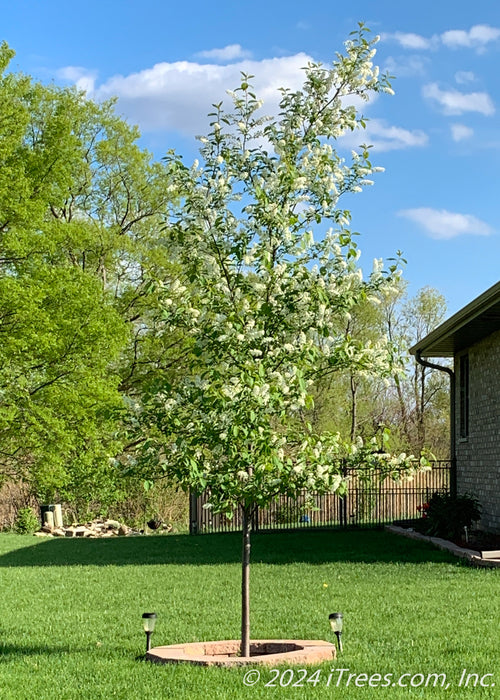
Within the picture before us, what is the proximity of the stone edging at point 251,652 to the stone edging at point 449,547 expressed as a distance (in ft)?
17.2

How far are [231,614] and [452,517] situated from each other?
23.5 feet

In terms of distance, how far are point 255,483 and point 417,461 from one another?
1338mm

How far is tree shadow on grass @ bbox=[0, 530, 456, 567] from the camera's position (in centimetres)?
1405

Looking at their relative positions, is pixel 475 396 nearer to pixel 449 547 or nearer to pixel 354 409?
pixel 449 547

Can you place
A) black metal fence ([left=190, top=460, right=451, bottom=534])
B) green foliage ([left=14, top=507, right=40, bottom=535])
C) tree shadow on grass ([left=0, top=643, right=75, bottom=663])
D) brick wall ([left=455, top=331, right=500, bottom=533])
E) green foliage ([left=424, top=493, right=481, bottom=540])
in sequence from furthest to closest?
green foliage ([left=14, top=507, right=40, bottom=535])
black metal fence ([left=190, top=460, right=451, bottom=534])
brick wall ([left=455, top=331, right=500, bottom=533])
green foliage ([left=424, top=493, right=481, bottom=540])
tree shadow on grass ([left=0, top=643, right=75, bottom=663])

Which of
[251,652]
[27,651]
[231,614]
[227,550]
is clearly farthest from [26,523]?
[251,652]

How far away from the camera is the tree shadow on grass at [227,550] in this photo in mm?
14055

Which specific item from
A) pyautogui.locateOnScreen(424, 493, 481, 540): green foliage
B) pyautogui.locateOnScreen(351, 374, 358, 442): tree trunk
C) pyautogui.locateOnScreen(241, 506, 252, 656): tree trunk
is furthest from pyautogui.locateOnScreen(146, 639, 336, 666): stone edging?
pyautogui.locateOnScreen(351, 374, 358, 442): tree trunk

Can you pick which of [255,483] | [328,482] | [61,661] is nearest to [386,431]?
[328,482]

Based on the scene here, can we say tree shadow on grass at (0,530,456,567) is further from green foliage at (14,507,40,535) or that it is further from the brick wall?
green foliage at (14,507,40,535)

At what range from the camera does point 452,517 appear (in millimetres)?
15391

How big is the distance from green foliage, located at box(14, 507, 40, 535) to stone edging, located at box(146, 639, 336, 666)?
16956mm

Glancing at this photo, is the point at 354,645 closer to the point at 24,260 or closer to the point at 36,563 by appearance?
the point at 36,563

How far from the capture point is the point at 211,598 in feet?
33.9
